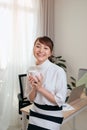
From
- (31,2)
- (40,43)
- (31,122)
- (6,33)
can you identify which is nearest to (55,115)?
(31,122)

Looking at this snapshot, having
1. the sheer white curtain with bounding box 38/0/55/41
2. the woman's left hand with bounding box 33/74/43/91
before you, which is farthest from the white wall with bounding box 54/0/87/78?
the woman's left hand with bounding box 33/74/43/91

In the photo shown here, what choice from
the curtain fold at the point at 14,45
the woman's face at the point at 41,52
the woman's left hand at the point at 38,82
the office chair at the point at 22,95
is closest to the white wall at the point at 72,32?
the curtain fold at the point at 14,45

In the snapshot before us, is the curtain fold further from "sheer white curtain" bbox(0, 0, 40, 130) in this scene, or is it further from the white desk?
the white desk

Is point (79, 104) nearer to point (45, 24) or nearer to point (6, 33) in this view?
point (6, 33)

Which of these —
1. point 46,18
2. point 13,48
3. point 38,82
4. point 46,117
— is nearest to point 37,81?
point 38,82

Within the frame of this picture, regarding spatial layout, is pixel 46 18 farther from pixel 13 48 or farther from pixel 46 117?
pixel 46 117

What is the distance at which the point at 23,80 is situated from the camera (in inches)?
122

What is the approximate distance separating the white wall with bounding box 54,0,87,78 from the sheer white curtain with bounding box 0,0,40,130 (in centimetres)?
66

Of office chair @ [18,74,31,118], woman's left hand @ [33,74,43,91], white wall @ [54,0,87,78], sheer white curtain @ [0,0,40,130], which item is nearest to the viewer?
woman's left hand @ [33,74,43,91]

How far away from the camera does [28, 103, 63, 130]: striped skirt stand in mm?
1404

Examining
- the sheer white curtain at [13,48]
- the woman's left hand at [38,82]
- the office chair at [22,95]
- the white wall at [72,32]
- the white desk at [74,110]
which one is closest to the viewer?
the woman's left hand at [38,82]

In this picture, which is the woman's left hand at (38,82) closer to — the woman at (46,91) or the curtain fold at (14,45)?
the woman at (46,91)

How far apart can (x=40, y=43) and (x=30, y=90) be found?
37 centimetres

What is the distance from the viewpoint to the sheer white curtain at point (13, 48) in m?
3.11
